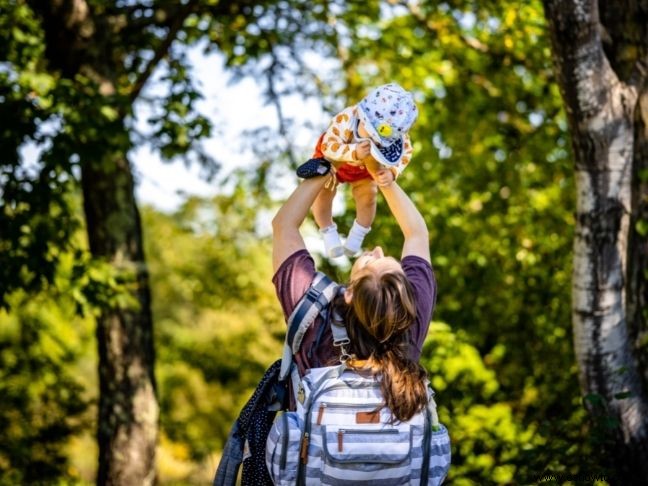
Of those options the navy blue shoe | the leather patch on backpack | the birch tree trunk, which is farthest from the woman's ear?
the birch tree trunk

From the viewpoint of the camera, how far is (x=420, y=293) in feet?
8.95

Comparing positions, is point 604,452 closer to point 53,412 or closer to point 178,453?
point 53,412

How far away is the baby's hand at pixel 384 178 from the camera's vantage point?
9.97 ft

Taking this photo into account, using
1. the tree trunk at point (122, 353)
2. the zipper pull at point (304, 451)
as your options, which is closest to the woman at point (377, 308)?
the zipper pull at point (304, 451)

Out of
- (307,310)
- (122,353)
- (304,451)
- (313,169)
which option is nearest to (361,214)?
(313,169)

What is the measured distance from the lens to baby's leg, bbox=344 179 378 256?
3.43 metres

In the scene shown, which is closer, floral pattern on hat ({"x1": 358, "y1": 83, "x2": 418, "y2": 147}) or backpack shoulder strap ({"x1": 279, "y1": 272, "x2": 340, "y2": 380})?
backpack shoulder strap ({"x1": 279, "y1": 272, "x2": 340, "y2": 380})

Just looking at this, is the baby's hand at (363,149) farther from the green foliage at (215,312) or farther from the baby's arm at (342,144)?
the green foliage at (215,312)

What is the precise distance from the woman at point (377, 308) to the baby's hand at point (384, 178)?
26 centimetres

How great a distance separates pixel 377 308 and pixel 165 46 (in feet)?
17.1

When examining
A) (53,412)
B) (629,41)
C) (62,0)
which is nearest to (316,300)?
(629,41)

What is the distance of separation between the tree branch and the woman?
4601mm

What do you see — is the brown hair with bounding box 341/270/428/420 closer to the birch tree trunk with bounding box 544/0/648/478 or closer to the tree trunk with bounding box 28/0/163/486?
the birch tree trunk with bounding box 544/0/648/478

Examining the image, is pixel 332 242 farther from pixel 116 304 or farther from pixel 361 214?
pixel 116 304
